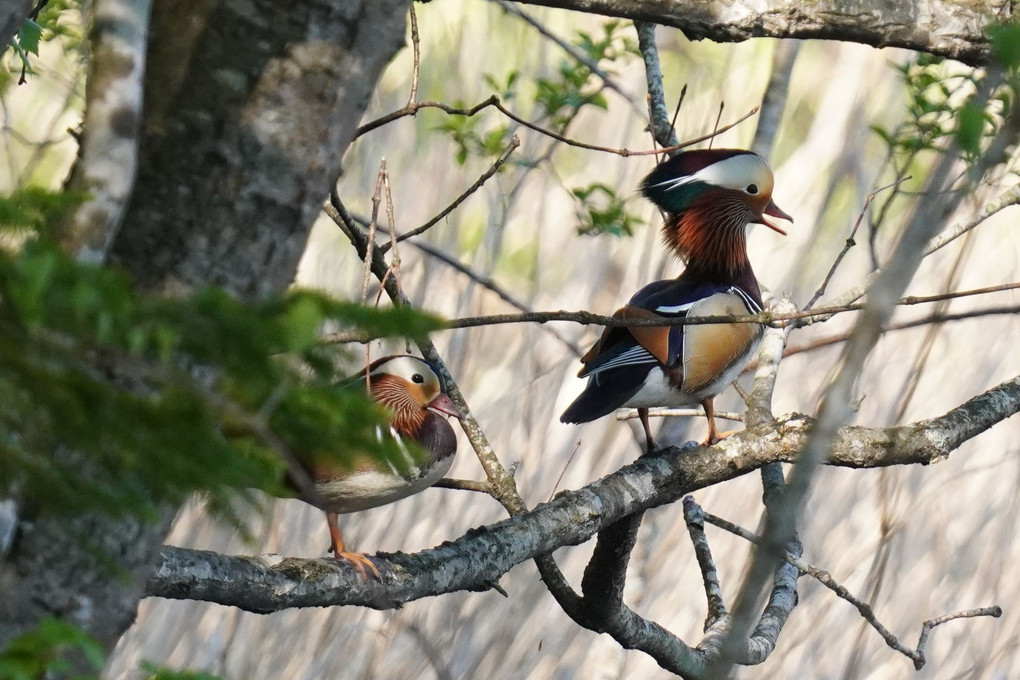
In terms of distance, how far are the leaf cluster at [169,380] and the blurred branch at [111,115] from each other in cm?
16

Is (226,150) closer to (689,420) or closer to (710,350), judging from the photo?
(710,350)

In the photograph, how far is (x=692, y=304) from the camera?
1863mm

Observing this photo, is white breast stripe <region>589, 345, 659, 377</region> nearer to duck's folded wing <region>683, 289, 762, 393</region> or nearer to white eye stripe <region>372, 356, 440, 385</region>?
duck's folded wing <region>683, 289, 762, 393</region>

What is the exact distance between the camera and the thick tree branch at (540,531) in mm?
1092

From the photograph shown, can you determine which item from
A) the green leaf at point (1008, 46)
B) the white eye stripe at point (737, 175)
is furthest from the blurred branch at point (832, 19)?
the green leaf at point (1008, 46)

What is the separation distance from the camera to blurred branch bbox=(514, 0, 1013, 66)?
4.71 feet

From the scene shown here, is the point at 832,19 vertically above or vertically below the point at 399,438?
above

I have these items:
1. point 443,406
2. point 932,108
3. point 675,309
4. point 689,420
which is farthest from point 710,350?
point 689,420

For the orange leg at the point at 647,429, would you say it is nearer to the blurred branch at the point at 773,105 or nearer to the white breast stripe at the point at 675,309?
the white breast stripe at the point at 675,309

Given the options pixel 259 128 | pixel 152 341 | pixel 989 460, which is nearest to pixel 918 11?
pixel 259 128

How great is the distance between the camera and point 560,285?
9.30 ft

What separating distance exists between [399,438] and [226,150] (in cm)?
73

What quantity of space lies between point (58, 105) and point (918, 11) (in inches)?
94.0

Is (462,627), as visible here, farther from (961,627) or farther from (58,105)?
(58,105)
